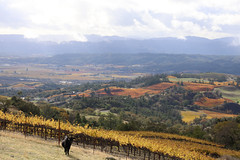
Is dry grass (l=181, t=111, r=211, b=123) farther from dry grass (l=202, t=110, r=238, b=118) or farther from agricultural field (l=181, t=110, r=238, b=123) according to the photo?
dry grass (l=202, t=110, r=238, b=118)

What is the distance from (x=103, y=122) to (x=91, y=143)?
54186 mm

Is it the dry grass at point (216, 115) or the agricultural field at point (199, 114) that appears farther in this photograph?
the dry grass at point (216, 115)

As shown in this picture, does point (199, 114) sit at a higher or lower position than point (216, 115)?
lower

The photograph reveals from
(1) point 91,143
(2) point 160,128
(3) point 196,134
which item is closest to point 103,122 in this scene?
(2) point 160,128

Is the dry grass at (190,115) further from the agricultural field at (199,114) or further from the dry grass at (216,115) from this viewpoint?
the dry grass at (216,115)

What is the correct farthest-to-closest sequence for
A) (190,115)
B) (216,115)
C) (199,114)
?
(199,114), (190,115), (216,115)

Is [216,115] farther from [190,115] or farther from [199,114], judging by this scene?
[190,115]

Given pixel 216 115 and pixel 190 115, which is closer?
pixel 216 115

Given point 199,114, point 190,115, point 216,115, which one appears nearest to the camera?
point 216,115

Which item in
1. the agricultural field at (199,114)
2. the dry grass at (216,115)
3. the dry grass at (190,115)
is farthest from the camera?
the dry grass at (216,115)

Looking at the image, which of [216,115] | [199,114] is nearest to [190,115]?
[199,114]

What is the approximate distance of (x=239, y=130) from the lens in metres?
74.4

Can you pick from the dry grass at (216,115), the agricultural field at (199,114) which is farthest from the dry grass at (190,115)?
the dry grass at (216,115)

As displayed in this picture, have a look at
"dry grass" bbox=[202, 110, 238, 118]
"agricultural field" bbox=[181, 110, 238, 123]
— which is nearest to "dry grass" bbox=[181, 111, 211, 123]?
"agricultural field" bbox=[181, 110, 238, 123]
